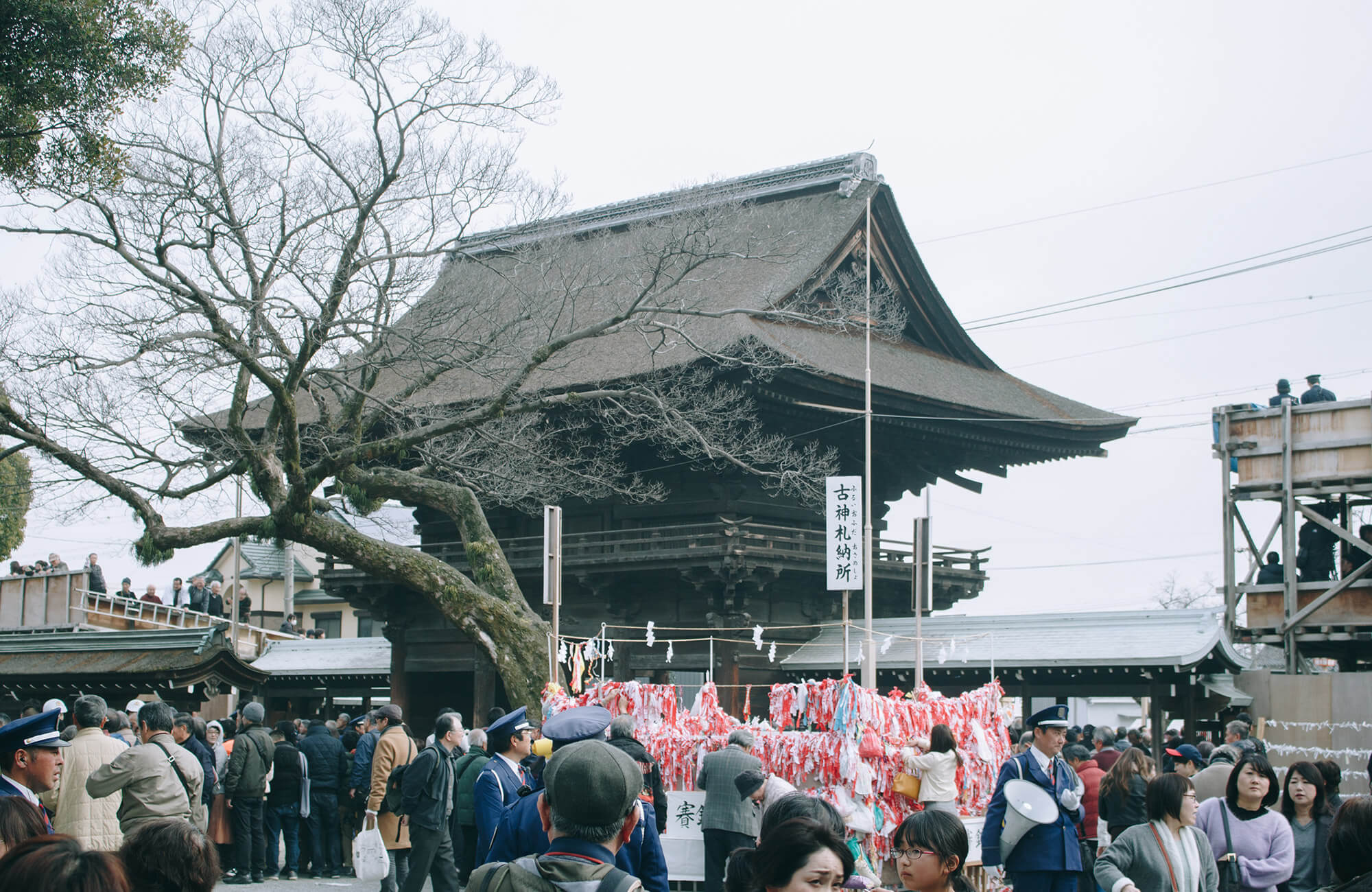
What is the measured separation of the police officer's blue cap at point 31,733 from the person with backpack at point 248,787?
254 inches

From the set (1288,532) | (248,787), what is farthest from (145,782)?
(1288,532)

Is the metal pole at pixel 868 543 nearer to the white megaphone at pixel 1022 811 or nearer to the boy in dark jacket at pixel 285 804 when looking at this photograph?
the boy in dark jacket at pixel 285 804

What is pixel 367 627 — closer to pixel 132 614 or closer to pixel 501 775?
pixel 132 614

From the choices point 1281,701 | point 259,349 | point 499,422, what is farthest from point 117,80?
point 1281,701

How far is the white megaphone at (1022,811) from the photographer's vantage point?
22.2 feet

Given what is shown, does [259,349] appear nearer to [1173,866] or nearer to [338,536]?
[338,536]

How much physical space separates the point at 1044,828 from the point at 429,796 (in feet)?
15.2

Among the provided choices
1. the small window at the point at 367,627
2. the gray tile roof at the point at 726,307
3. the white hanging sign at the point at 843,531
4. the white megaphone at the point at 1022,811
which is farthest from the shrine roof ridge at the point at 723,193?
the small window at the point at 367,627

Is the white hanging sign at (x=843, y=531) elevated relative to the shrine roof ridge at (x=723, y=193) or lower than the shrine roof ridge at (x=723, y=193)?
lower

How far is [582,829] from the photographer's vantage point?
343 centimetres

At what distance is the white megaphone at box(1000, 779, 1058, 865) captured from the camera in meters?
6.76

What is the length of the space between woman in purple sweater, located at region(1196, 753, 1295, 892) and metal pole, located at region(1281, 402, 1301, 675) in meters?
8.89

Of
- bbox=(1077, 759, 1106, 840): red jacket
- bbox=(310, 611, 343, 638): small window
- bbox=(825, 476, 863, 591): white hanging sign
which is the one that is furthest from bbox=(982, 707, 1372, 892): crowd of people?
bbox=(310, 611, 343, 638): small window

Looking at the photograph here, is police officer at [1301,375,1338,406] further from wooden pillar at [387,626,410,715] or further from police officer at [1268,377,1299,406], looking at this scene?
wooden pillar at [387,626,410,715]
